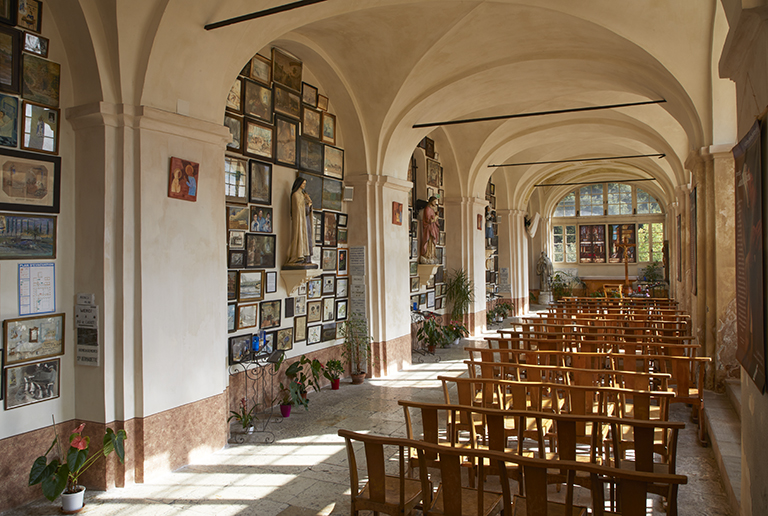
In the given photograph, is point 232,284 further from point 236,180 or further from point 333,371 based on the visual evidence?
point 333,371

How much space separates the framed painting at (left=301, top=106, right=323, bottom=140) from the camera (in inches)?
306

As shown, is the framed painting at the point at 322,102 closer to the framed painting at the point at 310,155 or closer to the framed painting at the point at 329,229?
the framed painting at the point at 310,155

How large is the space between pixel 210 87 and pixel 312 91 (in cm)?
293

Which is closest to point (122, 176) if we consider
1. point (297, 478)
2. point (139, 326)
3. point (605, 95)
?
point (139, 326)

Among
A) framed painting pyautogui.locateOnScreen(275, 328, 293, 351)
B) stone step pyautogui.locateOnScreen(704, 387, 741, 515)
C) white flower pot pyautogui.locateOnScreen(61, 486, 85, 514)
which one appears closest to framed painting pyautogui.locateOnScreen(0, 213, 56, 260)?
white flower pot pyautogui.locateOnScreen(61, 486, 85, 514)

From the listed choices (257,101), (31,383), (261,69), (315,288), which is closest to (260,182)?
(257,101)

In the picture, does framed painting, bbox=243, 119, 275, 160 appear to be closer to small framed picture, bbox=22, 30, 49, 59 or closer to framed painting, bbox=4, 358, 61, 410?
small framed picture, bbox=22, 30, 49, 59

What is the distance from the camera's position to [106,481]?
442 cm

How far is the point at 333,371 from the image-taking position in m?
8.09

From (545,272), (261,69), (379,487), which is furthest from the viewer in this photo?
(545,272)

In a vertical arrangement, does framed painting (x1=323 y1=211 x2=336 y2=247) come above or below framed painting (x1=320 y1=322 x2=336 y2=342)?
above

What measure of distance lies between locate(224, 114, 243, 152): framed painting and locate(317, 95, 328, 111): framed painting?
1924mm

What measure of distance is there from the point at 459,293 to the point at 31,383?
32.2 ft

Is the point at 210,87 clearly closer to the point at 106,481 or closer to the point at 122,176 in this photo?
the point at 122,176
